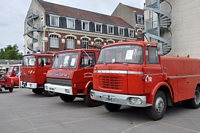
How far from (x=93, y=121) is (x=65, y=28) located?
29.8 meters

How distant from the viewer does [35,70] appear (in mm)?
12516

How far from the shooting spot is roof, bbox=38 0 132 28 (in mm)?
35719

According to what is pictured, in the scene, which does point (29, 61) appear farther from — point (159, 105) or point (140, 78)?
point (159, 105)

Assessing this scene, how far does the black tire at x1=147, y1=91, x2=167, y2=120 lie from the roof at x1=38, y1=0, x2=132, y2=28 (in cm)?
3042

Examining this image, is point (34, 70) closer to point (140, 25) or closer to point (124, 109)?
point (124, 109)

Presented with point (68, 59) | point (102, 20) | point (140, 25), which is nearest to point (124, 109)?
point (68, 59)

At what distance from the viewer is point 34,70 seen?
41.1 feet

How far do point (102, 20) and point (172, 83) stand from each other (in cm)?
3495

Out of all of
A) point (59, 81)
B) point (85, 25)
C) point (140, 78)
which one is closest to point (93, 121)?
point (140, 78)

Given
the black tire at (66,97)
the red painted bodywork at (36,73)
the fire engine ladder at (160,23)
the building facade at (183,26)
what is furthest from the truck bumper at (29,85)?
the building facade at (183,26)

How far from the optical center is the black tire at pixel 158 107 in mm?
6762

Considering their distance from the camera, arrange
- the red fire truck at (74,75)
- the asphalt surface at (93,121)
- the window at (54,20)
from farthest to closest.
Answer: the window at (54,20), the red fire truck at (74,75), the asphalt surface at (93,121)

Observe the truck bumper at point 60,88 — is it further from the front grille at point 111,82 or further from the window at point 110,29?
the window at point 110,29

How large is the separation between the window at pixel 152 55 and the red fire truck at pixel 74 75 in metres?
3.27
